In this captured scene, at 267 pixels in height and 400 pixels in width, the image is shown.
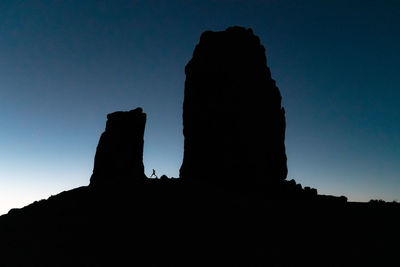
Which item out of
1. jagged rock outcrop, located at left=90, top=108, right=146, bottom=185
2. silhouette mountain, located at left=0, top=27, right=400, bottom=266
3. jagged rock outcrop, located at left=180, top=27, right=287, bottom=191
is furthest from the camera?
jagged rock outcrop, located at left=90, top=108, right=146, bottom=185

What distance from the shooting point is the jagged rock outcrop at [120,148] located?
1209 inches

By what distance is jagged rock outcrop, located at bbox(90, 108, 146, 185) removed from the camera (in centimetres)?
3072

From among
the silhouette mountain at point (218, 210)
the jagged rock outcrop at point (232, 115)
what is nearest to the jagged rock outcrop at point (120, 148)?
the silhouette mountain at point (218, 210)

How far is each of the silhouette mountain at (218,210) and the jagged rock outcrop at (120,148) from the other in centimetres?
15

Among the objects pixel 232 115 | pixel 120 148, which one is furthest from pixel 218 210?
pixel 120 148

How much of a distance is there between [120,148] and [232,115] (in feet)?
42.3

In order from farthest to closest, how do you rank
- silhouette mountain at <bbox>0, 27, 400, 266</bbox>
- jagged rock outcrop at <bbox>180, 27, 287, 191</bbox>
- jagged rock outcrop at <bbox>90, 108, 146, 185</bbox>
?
jagged rock outcrop at <bbox>90, 108, 146, 185</bbox> < jagged rock outcrop at <bbox>180, 27, 287, 191</bbox> < silhouette mountain at <bbox>0, 27, 400, 266</bbox>

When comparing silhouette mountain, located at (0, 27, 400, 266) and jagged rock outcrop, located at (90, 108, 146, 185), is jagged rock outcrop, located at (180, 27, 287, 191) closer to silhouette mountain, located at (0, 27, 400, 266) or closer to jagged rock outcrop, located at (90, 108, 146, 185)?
silhouette mountain, located at (0, 27, 400, 266)

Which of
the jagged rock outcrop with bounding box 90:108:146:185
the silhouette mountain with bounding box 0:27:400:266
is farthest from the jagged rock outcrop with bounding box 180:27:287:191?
the jagged rock outcrop with bounding box 90:108:146:185

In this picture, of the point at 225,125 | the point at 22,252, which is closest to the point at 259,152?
the point at 225,125

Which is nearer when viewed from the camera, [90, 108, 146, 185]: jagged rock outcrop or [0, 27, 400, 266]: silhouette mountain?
[0, 27, 400, 266]: silhouette mountain

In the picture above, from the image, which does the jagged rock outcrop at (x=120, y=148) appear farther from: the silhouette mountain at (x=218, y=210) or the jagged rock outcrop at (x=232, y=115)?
the jagged rock outcrop at (x=232, y=115)

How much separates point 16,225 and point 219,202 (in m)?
11.9

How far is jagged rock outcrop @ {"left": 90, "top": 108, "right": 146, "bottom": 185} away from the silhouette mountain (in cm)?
15
